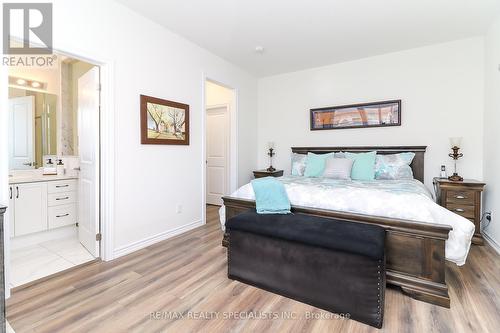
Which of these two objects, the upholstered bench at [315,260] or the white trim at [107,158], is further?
the white trim at [107,158]

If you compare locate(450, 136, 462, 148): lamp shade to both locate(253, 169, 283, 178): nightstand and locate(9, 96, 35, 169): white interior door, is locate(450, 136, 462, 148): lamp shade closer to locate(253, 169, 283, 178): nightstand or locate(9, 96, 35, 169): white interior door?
locate(253, 169, 283, 178): nightstand

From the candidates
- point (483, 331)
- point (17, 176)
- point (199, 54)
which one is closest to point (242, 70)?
point (199, 54)

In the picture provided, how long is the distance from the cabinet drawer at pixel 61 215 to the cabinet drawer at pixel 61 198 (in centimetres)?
5

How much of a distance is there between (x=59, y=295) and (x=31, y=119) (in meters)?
2.70

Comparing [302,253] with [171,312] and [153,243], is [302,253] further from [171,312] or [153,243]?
[153,243]

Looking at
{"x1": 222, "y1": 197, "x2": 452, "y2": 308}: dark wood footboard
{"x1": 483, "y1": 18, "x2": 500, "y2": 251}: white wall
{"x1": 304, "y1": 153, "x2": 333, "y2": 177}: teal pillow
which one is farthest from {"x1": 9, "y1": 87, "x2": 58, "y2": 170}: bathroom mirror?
{"x1": 483, "y1": 18, "x2": 500, "y2": 251}: white wall

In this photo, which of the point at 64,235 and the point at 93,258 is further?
the point at 64,235

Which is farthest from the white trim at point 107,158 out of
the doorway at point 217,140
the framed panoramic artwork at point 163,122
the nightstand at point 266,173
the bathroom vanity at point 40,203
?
the nightstand at point 266,173

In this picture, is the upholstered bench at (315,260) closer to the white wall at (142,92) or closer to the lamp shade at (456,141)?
the white wall at (142,92)

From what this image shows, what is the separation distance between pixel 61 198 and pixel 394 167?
15.2 feet

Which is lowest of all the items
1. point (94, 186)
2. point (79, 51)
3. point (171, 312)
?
point (171, 312)

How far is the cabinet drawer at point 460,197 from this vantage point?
3.10m

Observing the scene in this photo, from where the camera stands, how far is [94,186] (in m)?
2.69

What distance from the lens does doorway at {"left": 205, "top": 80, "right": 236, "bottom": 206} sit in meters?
5.15
